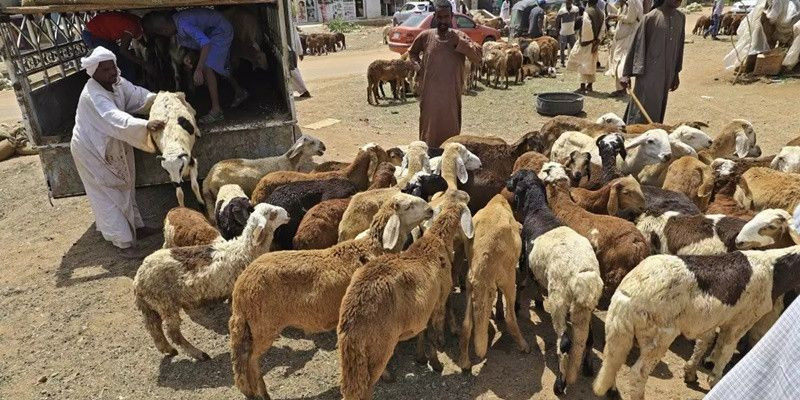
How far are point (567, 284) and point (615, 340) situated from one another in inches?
20.9

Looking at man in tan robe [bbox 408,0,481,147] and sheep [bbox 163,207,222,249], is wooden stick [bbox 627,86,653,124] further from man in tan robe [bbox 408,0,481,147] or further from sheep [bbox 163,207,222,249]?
sheep [bbox 163,207,222,249]

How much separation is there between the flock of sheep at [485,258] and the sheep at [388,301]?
1cm

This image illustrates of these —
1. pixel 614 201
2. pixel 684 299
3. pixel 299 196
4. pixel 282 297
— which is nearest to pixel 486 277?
pixel 684 299

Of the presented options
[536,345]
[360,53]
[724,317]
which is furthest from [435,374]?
[360,53]

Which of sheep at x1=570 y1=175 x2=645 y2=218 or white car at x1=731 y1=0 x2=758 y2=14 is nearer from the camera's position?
sheep at x1=570 y1=175 x2=645 y2=218

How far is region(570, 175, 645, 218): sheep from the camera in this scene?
495 centimetres

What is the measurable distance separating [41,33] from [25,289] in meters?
5.10

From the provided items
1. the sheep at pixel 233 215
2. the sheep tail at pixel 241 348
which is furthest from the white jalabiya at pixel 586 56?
the sheep tail at pixel 241 348

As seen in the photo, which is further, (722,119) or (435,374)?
(722,119)

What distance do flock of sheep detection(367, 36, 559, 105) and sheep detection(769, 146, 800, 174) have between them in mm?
8049

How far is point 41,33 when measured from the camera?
28.5 ft

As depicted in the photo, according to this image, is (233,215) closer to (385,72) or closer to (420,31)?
(385,72)

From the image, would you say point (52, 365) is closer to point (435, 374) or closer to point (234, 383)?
point (234, 383)

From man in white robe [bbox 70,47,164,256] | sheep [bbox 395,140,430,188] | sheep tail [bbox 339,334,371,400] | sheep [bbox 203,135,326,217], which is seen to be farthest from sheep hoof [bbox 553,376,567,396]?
man in white robe [bbox 70,47,164,256]
